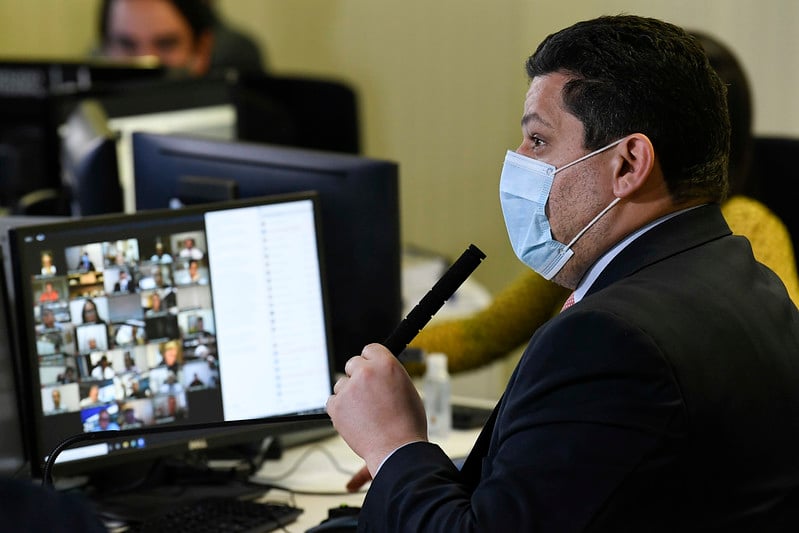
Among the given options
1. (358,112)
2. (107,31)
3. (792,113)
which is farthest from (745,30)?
(107,31)

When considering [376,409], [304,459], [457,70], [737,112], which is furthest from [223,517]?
[457,70]

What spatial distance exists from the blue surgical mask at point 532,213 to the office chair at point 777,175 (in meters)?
1.31

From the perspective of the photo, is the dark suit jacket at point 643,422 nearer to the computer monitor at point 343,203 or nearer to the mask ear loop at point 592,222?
the mask ear loop at point 592,222

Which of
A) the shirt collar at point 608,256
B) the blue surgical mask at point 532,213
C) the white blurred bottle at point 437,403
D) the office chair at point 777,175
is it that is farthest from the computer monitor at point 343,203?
the office chair at point 777,175

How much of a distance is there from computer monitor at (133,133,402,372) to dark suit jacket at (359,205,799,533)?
0.74 m

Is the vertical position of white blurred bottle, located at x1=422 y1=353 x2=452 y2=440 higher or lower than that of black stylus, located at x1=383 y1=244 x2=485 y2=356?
lower

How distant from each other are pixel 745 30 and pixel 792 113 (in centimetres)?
27

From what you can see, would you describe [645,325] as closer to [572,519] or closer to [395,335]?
[572,519]

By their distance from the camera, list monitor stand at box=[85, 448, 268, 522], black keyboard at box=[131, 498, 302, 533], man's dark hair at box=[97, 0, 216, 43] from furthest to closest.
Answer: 1. man's dark hair at box=[97, 0, 216, 43]
2. monitor stand at box=[85, 448, 268, 522]
3. black keyboard at box=[131, 498, 302, 533]

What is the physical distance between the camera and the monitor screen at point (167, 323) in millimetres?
1589

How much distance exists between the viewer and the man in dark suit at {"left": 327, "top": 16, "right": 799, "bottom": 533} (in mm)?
1035

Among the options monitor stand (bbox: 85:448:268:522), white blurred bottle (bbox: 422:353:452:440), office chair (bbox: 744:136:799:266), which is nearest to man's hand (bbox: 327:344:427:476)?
monitor stand (bbox: 85:448:268:522)

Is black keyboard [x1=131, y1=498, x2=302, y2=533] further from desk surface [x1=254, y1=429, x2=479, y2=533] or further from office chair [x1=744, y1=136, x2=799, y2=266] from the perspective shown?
office chair [x1=744, y1=136, x2=799, y2=266]

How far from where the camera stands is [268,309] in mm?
1702
